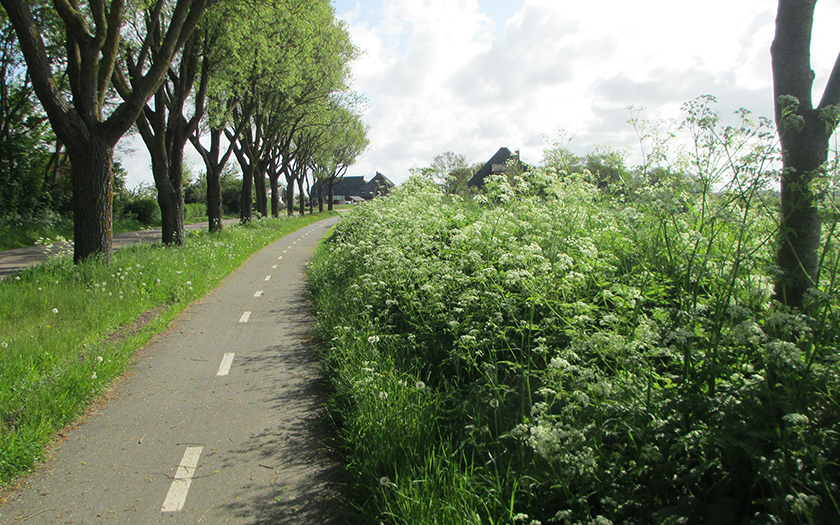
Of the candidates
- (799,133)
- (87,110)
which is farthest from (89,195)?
(799,133)

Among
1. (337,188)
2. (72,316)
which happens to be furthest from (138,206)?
(337,188)

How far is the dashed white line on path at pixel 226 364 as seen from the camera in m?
6.32

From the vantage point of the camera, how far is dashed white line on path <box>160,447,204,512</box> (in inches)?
142

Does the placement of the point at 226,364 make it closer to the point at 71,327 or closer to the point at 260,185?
the point at 71,327

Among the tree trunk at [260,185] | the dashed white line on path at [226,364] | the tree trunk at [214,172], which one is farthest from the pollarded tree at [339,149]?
the dashed white line on path at [226,364]

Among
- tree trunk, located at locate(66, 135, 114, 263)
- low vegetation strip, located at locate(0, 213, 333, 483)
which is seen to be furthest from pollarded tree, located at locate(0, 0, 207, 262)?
low vegetation strip, located at locate(0, 213, 333, 483)

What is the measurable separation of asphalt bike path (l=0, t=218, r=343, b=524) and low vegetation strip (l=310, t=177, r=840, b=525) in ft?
1.41

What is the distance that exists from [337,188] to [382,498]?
138029 millimetres

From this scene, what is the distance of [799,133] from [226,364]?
6.68m

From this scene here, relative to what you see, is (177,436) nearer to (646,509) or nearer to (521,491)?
(521,491)

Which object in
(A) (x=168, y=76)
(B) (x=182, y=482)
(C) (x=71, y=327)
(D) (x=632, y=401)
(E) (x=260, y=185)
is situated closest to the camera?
(D) (x=632, y=401)

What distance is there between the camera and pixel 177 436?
4.65 meters

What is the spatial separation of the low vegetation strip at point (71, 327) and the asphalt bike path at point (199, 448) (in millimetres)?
251

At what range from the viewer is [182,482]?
3.90 m
